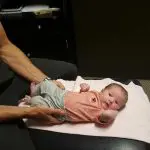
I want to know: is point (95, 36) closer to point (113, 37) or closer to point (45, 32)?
point (113, 37)

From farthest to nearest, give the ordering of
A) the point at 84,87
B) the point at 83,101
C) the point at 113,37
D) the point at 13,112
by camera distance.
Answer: the point at 113,37, the point at 84,87, the point at 83,101, the point at 13,112

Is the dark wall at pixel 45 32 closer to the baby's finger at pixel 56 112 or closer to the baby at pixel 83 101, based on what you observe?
the baby at pixel 83 101

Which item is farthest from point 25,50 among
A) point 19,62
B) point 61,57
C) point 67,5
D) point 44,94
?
point 44,94

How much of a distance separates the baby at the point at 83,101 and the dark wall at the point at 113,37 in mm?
837

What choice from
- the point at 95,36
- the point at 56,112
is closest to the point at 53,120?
the point at 56,112

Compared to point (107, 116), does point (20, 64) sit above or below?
above

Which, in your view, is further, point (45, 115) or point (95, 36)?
point (95, 36)

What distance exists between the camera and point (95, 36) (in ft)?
7.87

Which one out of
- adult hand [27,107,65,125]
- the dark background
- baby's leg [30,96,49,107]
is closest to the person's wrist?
adult hand [27,107,65,125]

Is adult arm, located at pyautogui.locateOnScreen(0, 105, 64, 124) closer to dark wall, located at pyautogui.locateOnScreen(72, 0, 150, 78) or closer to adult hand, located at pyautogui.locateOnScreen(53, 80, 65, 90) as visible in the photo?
adult hand, located at pyautogui.locateOnScreen(53, 80, 65, 90)

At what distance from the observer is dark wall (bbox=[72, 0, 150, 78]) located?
2.28m

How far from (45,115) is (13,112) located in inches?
5.6

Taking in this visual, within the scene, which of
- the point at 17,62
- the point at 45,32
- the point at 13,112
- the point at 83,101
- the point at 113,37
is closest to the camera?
the point at 13,112

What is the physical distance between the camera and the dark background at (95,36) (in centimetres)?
229
